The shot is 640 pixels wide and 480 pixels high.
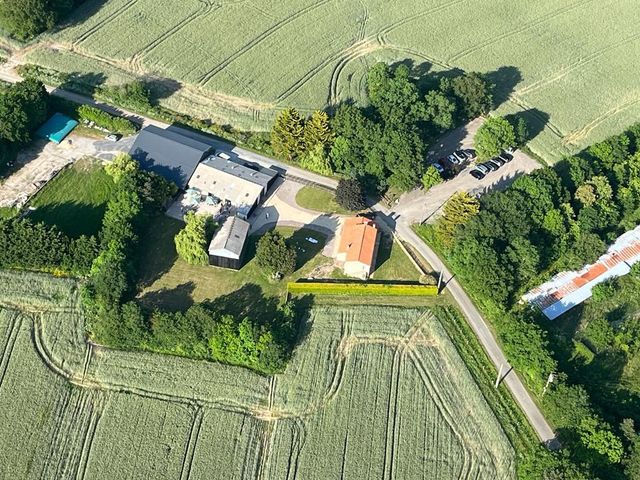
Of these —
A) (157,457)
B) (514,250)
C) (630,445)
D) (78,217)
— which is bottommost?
(630,445)

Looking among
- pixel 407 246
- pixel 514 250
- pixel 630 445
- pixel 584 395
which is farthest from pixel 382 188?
pixel 630 445

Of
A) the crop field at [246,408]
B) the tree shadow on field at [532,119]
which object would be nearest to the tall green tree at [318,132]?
the crop field at [246,408]

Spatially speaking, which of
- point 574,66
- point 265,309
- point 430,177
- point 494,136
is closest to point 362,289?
point 265,309

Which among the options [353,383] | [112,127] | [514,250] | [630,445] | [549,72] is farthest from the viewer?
[549,72]

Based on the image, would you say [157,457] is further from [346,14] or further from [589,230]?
[346,14]

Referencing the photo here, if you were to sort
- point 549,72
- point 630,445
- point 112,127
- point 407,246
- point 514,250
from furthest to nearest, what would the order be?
1. point 549,72
2. point 112,127
3. point 407,246
4. point 514,250
5. point 630,445

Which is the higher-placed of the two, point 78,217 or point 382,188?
point 78,217

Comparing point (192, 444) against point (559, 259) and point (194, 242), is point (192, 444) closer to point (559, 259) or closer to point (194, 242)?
point (194, 242)

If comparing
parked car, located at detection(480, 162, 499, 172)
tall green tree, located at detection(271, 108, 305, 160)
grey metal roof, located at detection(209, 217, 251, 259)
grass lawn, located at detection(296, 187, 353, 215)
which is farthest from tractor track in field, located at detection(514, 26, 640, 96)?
grey metal roof, located at detection(209, 217, 251, 259)
